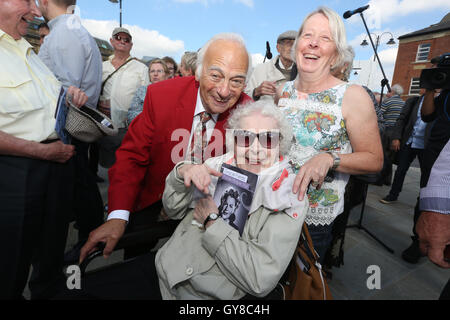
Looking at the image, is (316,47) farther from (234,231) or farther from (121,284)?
(121,284)

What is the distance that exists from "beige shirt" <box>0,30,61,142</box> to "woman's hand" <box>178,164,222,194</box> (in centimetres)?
105

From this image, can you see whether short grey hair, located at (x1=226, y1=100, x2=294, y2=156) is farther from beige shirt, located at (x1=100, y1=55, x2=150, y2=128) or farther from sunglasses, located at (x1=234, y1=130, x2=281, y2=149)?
beige shirt, located at (x1=100, y1=55, x2=150, y2=128)

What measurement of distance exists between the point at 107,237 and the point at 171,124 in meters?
0.83

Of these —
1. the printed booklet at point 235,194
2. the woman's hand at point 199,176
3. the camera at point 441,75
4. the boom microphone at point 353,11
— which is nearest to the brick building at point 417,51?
the boom microphone at point 353,11

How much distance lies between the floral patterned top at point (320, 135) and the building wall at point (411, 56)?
30000 millimetres

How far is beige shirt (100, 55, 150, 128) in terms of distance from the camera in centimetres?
365

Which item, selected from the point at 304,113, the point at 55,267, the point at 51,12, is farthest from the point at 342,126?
the point at 51,12

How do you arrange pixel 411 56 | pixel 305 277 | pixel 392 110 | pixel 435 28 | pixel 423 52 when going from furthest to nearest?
pixel 411 56 < pixel 423 52 < pixel 435 28 < pixel 392 110 < pixel 305 277

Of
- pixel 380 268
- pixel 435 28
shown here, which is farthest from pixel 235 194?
pixel 435 28

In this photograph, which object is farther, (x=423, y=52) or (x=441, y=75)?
(x=423, y=52)

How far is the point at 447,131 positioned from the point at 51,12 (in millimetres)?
4487

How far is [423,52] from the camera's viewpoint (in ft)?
82.6

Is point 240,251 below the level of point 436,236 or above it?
below

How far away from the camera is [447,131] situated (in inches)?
107
